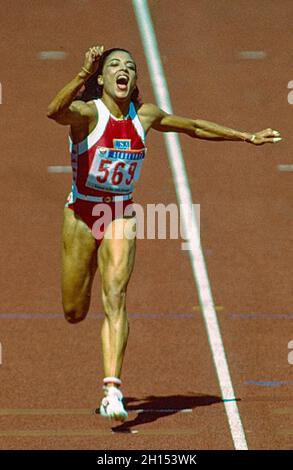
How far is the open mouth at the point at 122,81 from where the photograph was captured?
1106 centimetres

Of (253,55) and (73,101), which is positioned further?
(253,55)

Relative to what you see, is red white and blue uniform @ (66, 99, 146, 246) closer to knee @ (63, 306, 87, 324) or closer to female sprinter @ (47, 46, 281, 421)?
female sprinter @ (47, 46, 281, 421)

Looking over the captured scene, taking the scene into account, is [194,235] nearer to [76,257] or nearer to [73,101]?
[76,257]

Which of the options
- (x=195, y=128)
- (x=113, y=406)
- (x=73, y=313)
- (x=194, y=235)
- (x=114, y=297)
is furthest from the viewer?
(x=194, y=235)

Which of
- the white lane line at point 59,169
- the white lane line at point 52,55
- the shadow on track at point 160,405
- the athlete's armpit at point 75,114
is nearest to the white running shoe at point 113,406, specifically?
the shadow on track at point 160,405

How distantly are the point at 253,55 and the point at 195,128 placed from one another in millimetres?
9788

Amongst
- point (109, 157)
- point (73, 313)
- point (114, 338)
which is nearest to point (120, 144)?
point (109, 157)

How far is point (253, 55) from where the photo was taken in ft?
69.9

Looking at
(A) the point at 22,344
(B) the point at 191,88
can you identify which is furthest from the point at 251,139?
(B) the point at 191,88

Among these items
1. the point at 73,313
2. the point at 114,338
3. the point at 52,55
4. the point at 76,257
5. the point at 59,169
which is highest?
the point at 52,55

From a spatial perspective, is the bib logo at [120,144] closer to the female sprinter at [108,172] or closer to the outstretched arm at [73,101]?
the female sprinter at [108,172]

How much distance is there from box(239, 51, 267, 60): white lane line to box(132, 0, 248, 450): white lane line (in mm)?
1204

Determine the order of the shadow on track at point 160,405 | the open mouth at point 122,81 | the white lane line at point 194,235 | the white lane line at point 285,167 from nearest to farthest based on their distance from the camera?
1. the open mouth at point 122,81
2. the shadow on track at point 160,405
3. the white lane line at point 194,235
4. the white lane line at point 285,167

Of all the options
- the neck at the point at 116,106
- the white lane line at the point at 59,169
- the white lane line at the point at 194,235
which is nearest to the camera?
the neck at the point at 116,106
